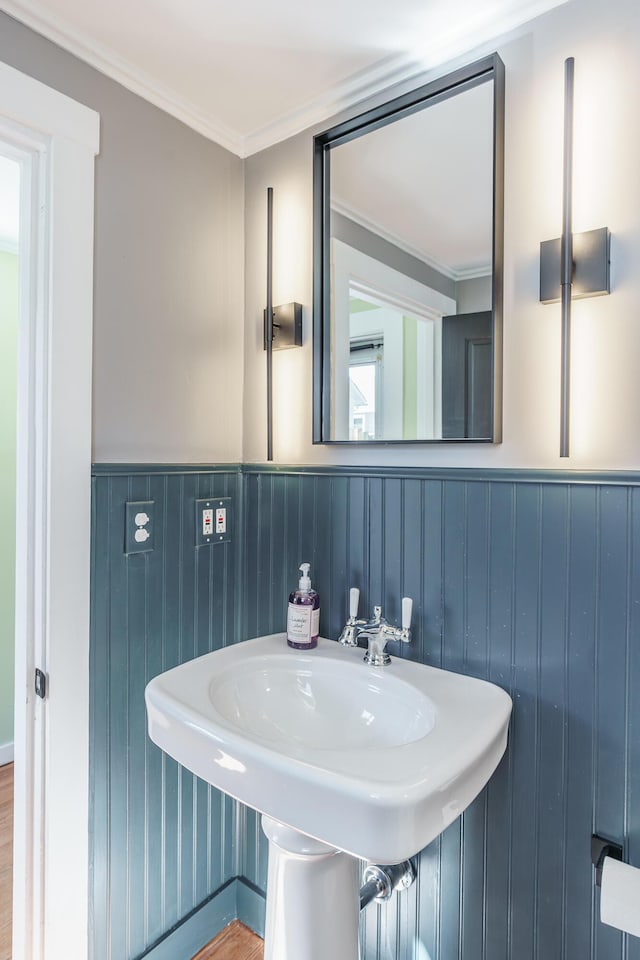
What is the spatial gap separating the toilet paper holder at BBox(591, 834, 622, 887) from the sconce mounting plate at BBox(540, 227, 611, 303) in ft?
3.30

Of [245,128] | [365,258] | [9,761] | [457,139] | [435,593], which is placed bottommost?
[9,761]

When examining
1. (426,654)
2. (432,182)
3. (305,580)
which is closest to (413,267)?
(432,182)

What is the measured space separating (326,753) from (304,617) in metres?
0.49

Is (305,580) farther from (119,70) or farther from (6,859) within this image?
(6,859)

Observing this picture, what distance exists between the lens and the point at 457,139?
1.21m

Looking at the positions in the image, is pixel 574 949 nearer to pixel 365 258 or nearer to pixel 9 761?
pixel 365 258

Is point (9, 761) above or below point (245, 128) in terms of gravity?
below

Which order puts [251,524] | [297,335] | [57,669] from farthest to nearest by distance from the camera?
1. [251,524]
2. [297,335]
3. [57,669]

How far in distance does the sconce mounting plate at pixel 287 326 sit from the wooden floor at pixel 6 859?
71.0 inches

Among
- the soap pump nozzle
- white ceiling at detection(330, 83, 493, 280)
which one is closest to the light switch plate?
the soap pump nozzle

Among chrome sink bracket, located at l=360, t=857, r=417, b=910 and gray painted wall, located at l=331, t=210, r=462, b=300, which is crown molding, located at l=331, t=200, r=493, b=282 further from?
chrome sink bracket, located at l=360, t=857, r=417, b=910

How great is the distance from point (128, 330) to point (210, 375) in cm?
27

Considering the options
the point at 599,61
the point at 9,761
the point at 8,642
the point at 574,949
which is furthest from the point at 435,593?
the point at 9,761

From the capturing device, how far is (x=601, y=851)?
1002 mm
